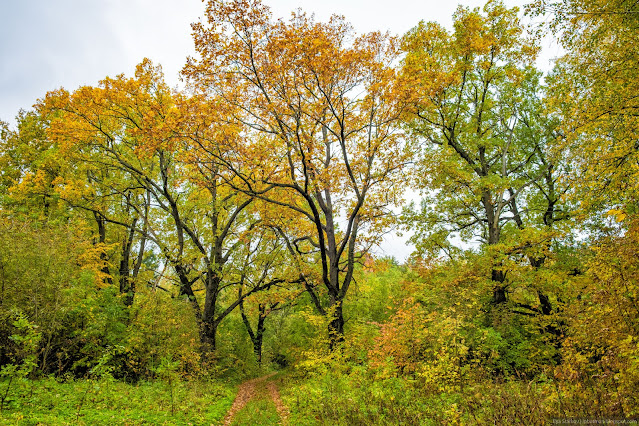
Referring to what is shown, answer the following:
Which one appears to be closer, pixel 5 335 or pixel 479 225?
pixel 5 335

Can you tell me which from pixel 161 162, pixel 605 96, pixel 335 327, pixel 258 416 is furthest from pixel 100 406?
pixel 605 96

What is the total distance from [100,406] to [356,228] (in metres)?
9.82

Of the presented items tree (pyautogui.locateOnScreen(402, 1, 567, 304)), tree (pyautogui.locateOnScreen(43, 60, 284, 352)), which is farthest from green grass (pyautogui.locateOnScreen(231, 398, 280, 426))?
tree (pyautogui.locateOnScreen(402, 1, 567, 304))

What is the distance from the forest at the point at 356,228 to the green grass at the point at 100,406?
10 centimetres

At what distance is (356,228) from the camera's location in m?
13.9

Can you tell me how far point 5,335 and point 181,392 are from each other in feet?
15.4

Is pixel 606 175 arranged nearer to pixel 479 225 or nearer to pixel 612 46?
pixel 612 46

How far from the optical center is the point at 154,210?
798 inches

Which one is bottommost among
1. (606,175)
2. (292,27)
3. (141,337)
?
(141,337)

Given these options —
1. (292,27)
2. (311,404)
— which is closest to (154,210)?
(292,27)

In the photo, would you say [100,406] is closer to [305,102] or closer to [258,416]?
[258,416]

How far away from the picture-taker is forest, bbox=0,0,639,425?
20.2ft

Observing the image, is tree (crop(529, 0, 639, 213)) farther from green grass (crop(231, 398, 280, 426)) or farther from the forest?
green grass (crop(231, 398, 280, 426))

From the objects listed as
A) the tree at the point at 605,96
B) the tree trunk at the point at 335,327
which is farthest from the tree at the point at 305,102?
the tree at the point at 605,96
